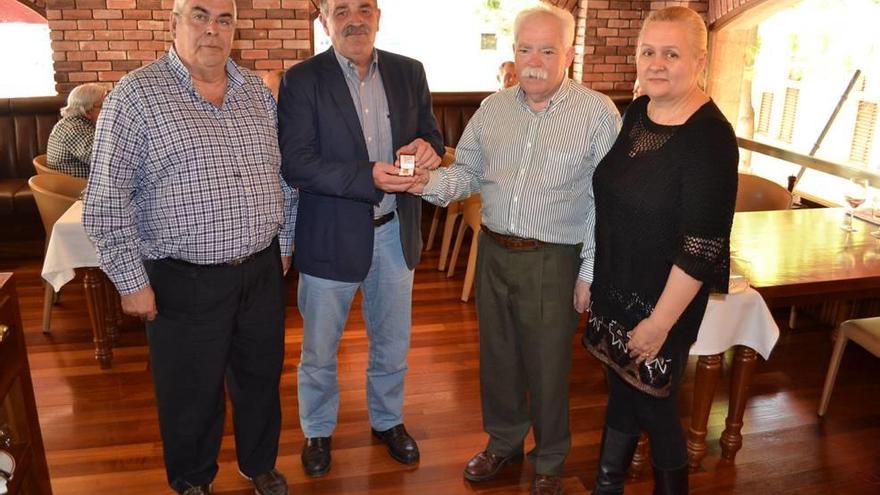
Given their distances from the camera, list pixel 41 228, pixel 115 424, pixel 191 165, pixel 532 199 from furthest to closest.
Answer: pixel 41 228
pixel 115 424
pixel 532 199
pixel 191 165

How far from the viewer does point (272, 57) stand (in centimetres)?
587

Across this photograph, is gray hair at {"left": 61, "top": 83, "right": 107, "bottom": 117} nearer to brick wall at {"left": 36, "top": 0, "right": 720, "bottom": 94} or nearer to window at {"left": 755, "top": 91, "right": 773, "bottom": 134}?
brick wall at {"left": 36, "top": 0, "right": 720, "bottom": 94}

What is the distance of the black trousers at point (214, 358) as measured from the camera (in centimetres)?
213

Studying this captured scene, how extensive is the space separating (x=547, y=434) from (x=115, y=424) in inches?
71.4

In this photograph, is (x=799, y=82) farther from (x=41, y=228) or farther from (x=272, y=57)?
(x=41, y=228)

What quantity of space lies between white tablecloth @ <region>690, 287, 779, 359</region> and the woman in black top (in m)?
0.44

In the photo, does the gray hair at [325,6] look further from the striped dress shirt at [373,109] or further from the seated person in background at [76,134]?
the seated person in background at [76,134]

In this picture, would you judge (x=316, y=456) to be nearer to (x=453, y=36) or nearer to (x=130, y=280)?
(x=130, y=280)

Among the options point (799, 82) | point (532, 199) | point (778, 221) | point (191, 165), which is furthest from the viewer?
point (799, 82)

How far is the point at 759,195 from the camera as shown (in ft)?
12.8

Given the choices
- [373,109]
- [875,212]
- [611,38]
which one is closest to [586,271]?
[373,109]

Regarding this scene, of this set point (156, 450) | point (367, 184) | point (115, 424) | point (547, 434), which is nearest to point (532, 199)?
point (367, 184)

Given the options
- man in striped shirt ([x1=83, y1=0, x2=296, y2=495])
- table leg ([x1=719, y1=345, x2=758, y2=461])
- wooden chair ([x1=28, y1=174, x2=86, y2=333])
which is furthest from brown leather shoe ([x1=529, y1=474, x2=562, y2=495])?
wooden chair ([x1=28, y1=174, x2=86, y2=333])

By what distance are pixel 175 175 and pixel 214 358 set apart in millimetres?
589
